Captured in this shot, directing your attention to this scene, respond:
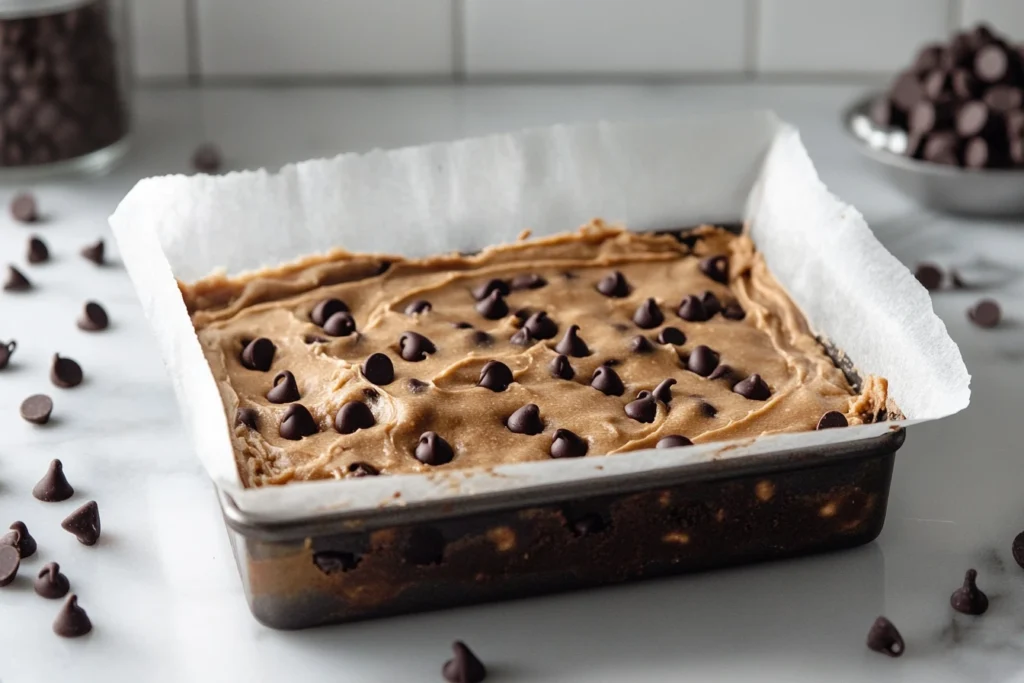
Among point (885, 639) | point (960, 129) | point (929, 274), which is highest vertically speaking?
point (960, 129)

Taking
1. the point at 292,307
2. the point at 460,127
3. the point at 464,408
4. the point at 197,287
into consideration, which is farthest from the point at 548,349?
the point at 460,127

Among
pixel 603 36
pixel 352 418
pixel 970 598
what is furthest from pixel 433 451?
pixel 603 36

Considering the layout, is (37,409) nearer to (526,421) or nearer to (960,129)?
(526,421)

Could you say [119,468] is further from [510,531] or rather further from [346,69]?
[346,69]

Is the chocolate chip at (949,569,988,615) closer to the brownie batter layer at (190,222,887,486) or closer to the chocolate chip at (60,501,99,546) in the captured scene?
the brownie batter layer at (190,222,887,486)

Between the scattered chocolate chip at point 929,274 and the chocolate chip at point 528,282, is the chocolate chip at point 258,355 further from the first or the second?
the scattered chocolate chip at point 929,274

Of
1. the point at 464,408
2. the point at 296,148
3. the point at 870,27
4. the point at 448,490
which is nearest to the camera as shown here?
the point at 448,490
